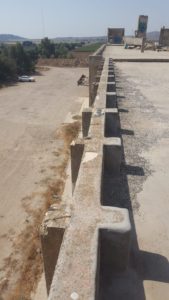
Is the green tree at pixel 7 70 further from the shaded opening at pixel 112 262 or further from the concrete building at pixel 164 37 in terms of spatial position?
the shaded opening at pixel 112 262

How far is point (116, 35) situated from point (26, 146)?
44.6m

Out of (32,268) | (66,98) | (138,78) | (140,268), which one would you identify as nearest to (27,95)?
(66,98)

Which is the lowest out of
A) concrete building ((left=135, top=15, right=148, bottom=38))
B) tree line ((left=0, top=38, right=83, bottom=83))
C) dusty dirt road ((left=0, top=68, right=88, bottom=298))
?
dusty dirt road ((left=0, top=68, right=88, bottom=298))

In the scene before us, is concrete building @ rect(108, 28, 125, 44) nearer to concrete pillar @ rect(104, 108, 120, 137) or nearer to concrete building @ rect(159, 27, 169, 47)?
concrete building @ rect(159, 27, 169, 47)

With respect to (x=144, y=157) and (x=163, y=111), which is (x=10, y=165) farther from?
(x=144, y=157)

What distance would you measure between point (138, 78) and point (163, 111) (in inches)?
256

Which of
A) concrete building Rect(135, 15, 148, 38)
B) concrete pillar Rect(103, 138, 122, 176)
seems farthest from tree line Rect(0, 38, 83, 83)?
concrete pillar Rect(103, 138, 122, 176)

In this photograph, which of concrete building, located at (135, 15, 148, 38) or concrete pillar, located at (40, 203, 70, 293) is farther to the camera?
concrete building, located at (135, 15, 148, 38)

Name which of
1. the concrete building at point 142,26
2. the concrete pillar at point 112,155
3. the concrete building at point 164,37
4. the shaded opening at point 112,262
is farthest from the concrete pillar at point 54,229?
the concrete building at point 142,26

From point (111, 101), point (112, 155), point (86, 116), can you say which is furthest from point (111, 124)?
point (112, 155)

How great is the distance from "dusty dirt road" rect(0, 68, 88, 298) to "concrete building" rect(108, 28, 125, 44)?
2242 centimetres

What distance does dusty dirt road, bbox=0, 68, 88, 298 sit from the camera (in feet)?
39.4

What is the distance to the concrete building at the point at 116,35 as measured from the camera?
5428cm

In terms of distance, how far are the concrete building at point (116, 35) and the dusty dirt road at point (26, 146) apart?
2242 cm
